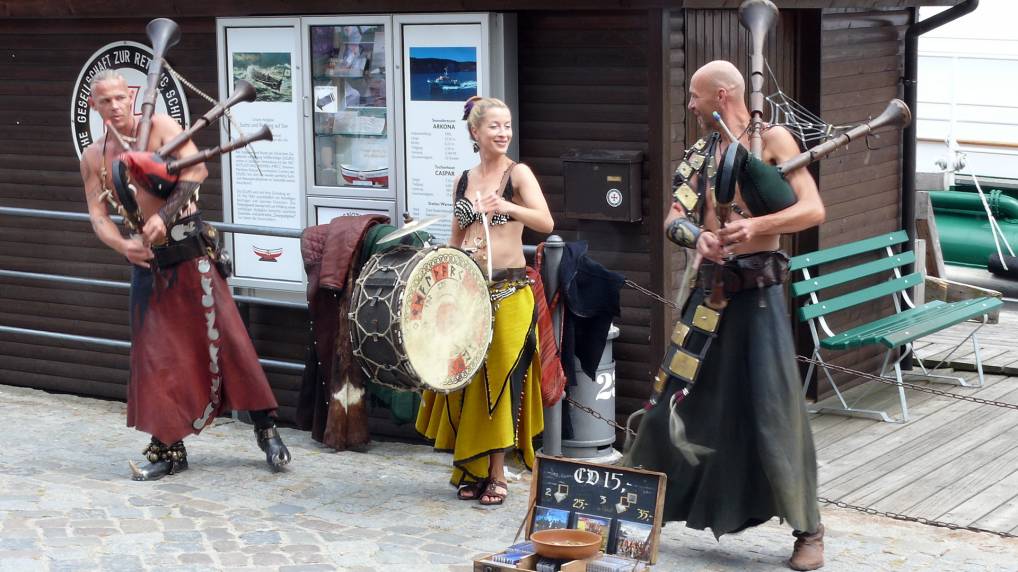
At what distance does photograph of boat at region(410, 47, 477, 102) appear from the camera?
26.3 feet

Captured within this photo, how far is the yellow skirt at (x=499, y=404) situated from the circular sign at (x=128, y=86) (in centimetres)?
300

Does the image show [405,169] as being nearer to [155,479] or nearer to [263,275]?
[263,275]

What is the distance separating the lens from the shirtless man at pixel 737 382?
596cm

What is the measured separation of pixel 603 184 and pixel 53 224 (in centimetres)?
418

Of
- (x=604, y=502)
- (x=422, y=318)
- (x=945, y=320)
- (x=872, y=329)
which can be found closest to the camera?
(x=604, y=502)

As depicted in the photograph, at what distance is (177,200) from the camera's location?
730 centimetres

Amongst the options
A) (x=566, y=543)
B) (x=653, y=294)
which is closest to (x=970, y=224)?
(x=653, y=294)

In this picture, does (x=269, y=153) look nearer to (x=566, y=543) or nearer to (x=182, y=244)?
(x=182, y=244)

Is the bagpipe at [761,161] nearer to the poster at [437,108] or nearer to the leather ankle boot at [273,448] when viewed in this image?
the poster at [437,108]

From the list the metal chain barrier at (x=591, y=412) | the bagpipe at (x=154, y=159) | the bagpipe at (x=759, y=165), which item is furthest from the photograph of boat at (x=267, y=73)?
the bagpipe at (x=759, y=165)

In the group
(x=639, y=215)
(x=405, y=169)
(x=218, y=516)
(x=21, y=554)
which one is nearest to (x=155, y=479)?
(x=218, y=516)

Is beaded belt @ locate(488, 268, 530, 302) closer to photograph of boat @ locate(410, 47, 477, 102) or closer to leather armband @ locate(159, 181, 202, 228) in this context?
photograph of boat @ locate(410, 47, 477, 102)

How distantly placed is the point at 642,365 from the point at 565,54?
174 cm

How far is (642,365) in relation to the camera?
26.3ft
